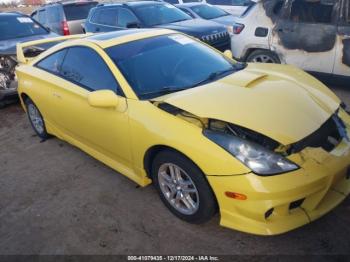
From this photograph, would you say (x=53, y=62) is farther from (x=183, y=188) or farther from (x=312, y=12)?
(x=312, y=12)

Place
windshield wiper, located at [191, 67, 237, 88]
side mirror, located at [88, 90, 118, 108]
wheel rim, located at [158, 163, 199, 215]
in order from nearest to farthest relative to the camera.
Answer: wheel rim, located at [158, 163, 199, 215] < side mirror, located at [88, 90, 118, 108] < windshield wiper, located at [191, 67, 237, 88]

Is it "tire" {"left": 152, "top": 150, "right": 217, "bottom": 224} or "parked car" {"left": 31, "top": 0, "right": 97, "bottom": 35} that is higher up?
"parked car" {"left": 31, "top": 0, "right": 97, "bottom": 35}

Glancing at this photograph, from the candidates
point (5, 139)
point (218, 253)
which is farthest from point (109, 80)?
point (5, 139)

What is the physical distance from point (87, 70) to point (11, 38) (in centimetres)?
482

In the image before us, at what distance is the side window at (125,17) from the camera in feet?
27.3

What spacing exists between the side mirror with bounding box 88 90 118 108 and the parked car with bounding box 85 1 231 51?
15.7ft

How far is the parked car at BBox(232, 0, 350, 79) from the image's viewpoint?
537cm

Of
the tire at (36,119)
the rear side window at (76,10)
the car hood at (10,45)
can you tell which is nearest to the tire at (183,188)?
the tire at (36,119)

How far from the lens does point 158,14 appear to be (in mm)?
8484

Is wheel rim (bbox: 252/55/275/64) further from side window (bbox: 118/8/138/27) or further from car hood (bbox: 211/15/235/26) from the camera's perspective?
car hood (bbox: 211/15/235/26)

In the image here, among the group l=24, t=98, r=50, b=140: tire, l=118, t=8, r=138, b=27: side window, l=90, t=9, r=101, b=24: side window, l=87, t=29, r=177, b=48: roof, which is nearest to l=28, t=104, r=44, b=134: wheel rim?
l=24, t=98, r=50, b=140: tire

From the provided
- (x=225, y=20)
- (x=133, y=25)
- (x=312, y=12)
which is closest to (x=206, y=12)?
(x=225, y=20)

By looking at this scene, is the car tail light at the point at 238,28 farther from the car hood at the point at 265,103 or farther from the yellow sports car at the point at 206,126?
the car hood at the point at 265,103

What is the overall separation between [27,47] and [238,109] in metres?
4.37
